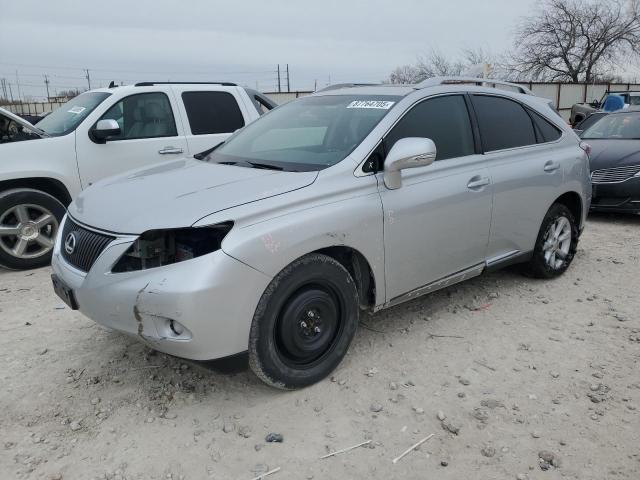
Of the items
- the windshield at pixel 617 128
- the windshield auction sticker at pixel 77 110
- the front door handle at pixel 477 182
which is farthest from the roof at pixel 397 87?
the windshield at pixel 617 128

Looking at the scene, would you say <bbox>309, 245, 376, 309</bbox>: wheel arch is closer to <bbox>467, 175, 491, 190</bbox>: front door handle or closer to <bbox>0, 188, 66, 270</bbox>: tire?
<bbox>467, 175, 491, 190</bbox>: front door handle

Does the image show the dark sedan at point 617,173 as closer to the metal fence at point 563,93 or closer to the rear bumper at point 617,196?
the rear bumper at point 617,196

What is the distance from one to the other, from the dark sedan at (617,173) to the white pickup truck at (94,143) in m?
4.76

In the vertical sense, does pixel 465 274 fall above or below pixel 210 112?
below

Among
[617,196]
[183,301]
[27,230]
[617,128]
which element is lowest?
[617,196]

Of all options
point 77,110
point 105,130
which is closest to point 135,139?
point 105,130

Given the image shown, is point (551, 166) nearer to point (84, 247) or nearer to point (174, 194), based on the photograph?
point (174, 194)

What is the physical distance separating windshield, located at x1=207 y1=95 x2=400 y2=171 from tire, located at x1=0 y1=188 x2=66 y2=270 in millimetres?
2352

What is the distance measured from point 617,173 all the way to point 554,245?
318 centimetres

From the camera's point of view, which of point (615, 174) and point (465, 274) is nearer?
point (465, 274)

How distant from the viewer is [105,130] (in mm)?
5613

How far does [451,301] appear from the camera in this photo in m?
4.54

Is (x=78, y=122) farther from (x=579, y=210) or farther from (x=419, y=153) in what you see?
(x=579, y=210)

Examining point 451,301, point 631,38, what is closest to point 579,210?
point 451,301
